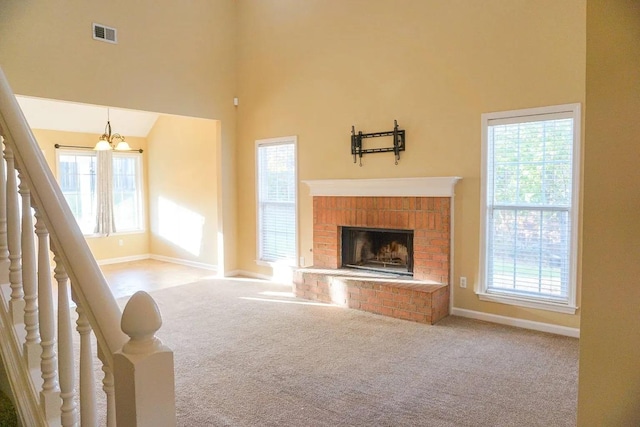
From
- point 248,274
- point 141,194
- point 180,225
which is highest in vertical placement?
point 141,194

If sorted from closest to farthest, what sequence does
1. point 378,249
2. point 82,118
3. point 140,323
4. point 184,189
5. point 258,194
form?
1. point 140,323
2. point 378,249
3. point 258,194
4. point 82,118
5. point 184,189

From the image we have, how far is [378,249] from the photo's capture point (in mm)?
5488

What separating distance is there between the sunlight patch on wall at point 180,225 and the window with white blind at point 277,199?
1.63 meters

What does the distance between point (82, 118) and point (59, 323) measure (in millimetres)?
7236

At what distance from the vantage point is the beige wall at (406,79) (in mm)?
3979

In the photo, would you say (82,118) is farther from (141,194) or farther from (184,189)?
(184,189)

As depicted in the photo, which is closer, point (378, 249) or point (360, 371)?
point (360, 371)

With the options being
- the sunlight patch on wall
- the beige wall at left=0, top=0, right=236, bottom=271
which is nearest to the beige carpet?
the beige wall at left=0, top=0, right=236, bottom=271

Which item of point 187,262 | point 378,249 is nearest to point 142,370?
point 378,249

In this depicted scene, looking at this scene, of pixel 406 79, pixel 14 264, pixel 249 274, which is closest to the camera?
pixel 14 264

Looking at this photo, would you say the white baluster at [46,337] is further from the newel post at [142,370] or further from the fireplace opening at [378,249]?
the fireplace opening at [378,249]

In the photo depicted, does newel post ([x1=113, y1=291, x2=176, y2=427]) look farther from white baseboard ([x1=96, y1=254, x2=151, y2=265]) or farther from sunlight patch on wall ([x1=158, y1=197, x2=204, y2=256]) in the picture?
white baseboard ([x1=96, y1=254, x2=151, y2=265])

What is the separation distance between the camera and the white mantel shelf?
177 inches

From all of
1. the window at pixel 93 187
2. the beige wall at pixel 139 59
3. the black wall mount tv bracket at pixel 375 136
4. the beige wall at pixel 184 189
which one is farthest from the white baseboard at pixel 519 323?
the window at pixel 93 187
